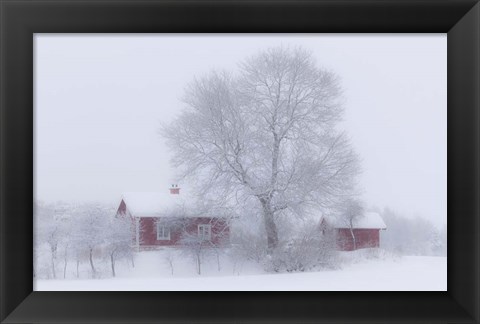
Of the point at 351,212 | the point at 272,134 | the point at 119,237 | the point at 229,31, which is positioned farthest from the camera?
the point at 272,134

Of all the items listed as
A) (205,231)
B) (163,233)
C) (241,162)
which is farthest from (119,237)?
(241,162)

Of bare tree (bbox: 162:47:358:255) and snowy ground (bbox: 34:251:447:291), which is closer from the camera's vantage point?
snowy ground (bbox: 34:251:447:291)

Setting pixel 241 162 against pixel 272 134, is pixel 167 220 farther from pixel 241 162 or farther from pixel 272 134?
pixel 272 134

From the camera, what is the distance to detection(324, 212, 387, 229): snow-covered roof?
72.9 inches

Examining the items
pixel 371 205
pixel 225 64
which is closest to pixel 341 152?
pixel 371 205

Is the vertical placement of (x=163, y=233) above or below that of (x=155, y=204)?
below

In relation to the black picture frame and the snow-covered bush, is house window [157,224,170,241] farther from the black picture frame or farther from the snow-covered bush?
the black picture frame

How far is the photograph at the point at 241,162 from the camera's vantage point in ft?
5.70

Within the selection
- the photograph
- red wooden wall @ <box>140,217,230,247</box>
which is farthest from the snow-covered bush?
red wooden wall @ <box>140,217,230,247</box>

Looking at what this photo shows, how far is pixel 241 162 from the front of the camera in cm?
195

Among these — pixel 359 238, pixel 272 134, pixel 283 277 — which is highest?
pixel 272 134

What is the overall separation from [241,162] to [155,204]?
0.37 meters

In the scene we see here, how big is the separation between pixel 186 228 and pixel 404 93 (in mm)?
939

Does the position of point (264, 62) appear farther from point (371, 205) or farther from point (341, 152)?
point (371, 205)
